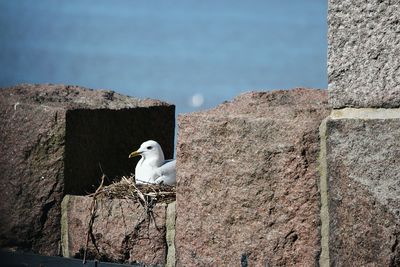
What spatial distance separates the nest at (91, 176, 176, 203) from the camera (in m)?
4.49

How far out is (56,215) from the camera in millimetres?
4766

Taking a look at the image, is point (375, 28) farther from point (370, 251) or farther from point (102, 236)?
point (102, 236)

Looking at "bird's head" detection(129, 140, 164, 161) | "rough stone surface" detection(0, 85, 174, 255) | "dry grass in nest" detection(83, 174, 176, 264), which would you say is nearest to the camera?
"dry grass in nest" detection(83, 174, 176, 264)

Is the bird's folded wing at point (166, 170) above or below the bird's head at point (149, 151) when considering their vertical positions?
below

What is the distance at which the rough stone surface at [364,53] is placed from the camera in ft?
Answer: 11.5

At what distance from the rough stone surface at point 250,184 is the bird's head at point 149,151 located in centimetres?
97

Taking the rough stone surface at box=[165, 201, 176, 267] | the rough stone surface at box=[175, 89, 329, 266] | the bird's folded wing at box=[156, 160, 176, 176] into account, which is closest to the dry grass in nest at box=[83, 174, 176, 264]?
the rough stone surface at box=[165, 201, 176, 267]

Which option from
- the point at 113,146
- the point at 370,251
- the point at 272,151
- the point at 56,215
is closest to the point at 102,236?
the point at 56,215

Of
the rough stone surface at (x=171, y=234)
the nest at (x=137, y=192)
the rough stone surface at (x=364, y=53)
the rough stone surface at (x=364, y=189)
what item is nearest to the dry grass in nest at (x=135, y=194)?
the nest at (x=137, y=192)

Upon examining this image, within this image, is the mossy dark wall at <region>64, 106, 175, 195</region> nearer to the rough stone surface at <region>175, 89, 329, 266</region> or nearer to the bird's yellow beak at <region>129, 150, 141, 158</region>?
the bird's yellow beak at <region>129, 150, 141, 158</region>

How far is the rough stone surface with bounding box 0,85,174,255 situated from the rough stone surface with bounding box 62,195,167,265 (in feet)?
0.41

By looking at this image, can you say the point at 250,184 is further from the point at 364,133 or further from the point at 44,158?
the point at 44,158

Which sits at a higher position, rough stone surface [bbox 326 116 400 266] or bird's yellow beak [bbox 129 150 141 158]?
bird's yellow beak [bbox 129 150 141 158]

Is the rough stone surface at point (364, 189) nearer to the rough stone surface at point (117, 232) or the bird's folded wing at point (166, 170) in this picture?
the rough stone surface at point (117, 232)
